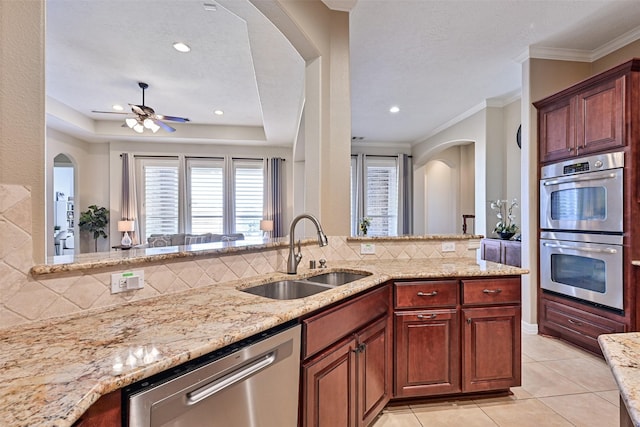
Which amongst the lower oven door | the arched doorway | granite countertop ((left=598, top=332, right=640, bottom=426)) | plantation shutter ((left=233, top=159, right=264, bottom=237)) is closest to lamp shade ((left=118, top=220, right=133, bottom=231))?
plantation shutter ((left=233, top=159, right=264, bottom=237))

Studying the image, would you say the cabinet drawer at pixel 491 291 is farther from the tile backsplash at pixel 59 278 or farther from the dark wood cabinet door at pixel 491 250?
the dark wood cabinet door at pixel 491 250

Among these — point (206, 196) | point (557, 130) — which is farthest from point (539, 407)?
point (206, 196)

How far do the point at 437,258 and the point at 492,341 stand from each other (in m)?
0.75

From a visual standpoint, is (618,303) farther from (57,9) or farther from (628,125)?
(57,9)

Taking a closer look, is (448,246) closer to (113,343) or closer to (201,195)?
(113,343)

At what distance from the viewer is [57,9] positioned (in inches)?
111

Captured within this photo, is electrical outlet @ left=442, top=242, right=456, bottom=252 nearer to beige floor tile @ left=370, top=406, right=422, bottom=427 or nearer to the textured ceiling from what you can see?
beige floor tile @ left=370, top=406, right=422, bottom=427

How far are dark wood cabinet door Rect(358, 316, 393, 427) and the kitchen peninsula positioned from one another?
323mm

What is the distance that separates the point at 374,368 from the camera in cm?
184

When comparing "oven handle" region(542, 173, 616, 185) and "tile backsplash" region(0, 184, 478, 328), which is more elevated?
"oven handle" region(542, 173, 616, 185)

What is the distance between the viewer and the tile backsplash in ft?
3.41

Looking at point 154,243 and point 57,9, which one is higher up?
point 57,9

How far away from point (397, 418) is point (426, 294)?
788mm

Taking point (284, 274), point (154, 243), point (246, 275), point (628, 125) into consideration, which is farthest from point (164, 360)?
point (154, 243)
